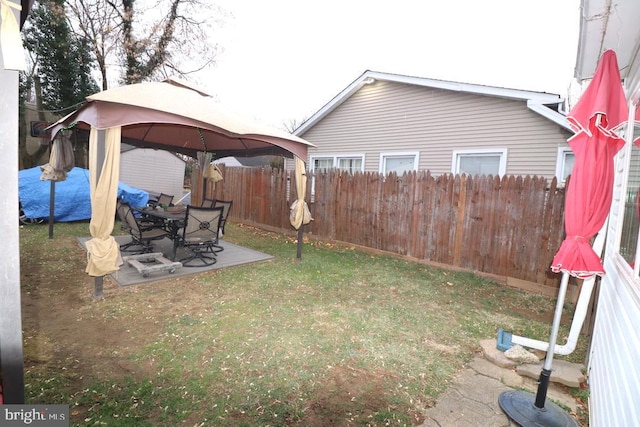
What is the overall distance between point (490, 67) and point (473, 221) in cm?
1896

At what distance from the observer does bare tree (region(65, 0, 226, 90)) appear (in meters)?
13.3

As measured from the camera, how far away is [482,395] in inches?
98.0

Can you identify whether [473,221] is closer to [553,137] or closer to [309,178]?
[553,137]

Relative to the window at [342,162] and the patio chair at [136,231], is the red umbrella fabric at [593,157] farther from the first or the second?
the window at [342,162]

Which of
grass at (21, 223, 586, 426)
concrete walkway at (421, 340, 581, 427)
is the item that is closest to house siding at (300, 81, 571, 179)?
grass at (21, 223, 586, 426)

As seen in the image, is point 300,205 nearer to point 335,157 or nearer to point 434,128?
point 434,128

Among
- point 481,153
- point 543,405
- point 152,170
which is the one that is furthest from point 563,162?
point 152,170

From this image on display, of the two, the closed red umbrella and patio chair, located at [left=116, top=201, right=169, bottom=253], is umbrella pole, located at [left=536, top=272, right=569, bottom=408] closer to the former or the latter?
the closed red umbrella

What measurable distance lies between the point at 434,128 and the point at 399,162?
1.33m

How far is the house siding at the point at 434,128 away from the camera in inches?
267

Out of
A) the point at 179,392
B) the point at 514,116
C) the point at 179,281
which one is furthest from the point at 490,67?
the point at 179,392

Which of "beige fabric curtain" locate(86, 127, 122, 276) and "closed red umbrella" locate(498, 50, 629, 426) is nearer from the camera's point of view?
"closed red umbrella" locate(498, 50, 629, 426)

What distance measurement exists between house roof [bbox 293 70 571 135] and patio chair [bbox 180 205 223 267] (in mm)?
6319

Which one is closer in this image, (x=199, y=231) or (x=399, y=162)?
(x=199, y=231)
